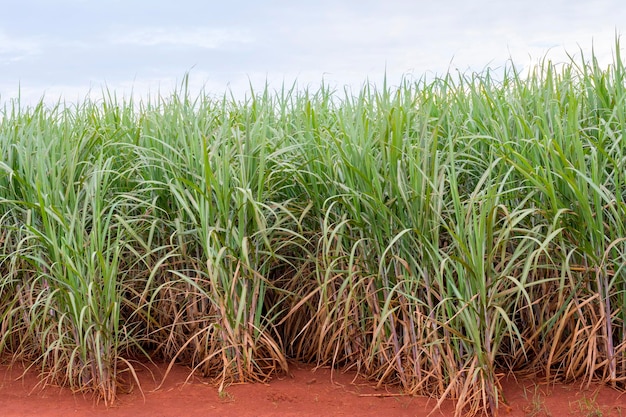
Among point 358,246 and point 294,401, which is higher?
point 358,246

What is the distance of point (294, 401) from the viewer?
333 centimetres

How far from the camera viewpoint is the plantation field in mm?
3107

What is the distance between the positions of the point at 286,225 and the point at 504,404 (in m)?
1.40

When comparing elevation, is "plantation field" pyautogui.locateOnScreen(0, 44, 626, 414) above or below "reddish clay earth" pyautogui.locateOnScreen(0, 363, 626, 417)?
above

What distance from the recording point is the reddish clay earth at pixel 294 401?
3.19m

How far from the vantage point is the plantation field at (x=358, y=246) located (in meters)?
3.11

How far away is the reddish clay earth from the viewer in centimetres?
319

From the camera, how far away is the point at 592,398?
3240mm

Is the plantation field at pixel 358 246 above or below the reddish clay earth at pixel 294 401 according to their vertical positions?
above

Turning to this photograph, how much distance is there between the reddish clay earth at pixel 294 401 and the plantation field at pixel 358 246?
0.27 ft

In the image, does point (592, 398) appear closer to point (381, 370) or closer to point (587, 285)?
point (587, 285)

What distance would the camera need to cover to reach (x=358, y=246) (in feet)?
11.1

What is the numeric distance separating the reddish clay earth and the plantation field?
84mm

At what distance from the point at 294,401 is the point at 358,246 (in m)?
0.81
